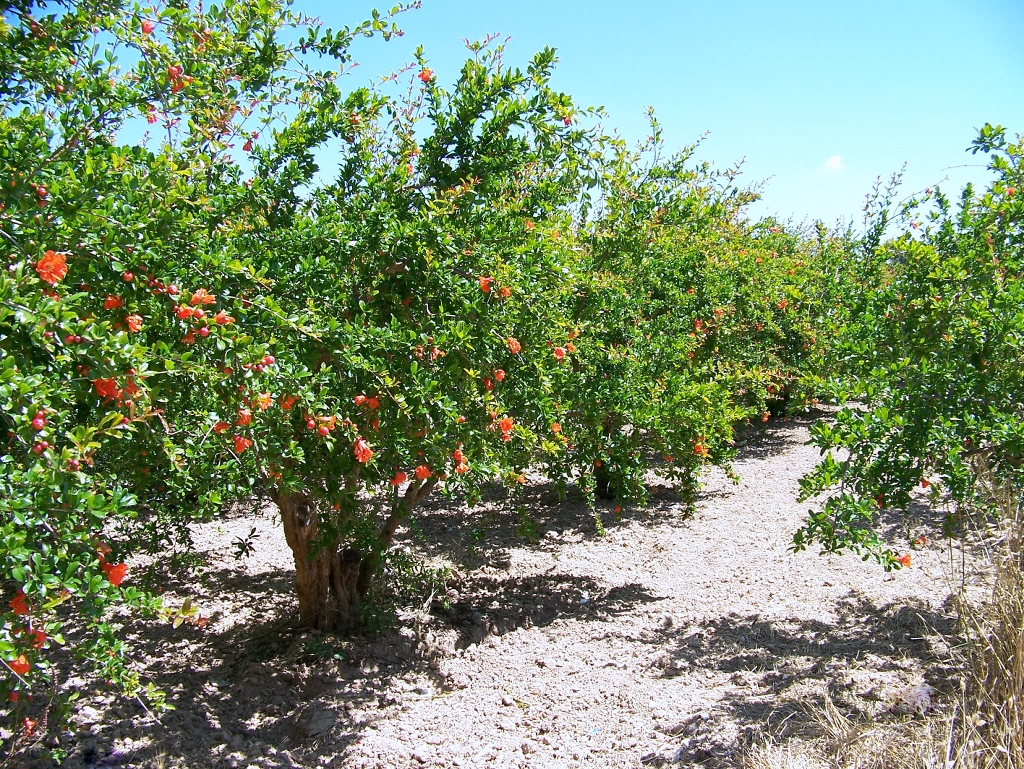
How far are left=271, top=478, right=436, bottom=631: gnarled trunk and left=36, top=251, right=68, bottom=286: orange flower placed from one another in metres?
2.16

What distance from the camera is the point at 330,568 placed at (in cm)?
434

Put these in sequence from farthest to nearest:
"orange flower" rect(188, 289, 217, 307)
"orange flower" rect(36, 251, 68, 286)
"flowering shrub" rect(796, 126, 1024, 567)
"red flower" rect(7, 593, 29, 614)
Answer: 1. "flowering shrub" rect(796, 126, 1024, 567)
2. "orange flower" rect(188, 289, 217, 307)
3. "orange flower" rect(36, 251, 68, 286)
4. "red flower" rect(7, 593, 29, 614)

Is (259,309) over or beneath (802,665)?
over

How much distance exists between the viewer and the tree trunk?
4082 mm

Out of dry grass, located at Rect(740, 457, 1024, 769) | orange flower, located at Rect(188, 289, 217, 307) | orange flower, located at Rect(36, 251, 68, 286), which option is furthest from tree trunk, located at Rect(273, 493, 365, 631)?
dry grass, located at Rect(740, 457, 1024, 769)

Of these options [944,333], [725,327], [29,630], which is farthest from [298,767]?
[725,327]

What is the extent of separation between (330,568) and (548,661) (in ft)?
4.39

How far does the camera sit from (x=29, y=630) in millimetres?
1902

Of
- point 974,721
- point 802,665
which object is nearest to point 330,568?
point 802,665

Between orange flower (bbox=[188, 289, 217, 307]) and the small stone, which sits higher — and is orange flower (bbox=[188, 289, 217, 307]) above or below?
above

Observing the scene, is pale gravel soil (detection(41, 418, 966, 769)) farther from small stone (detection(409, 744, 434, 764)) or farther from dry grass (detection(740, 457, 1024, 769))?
dry grass (detection(740, 457, 1024, 769))

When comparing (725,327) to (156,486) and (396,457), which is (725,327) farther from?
(156,486)

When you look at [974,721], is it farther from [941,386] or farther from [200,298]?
[200,298]

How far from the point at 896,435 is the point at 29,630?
327 centimetres
